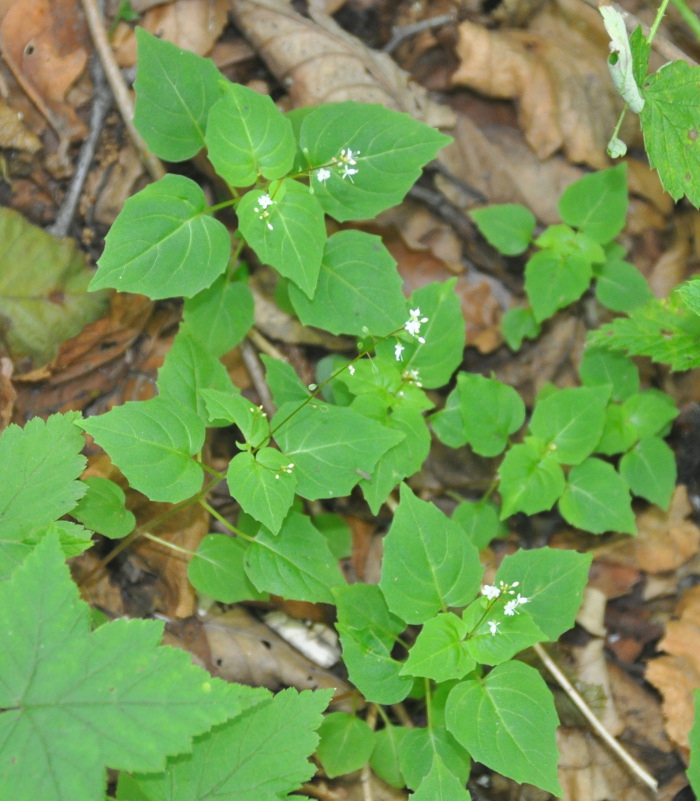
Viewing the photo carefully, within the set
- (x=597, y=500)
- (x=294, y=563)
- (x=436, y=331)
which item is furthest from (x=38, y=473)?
(x=597, y=500)

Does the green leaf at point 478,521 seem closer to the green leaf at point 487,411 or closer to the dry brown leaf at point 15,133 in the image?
the green leaf at point 487,411

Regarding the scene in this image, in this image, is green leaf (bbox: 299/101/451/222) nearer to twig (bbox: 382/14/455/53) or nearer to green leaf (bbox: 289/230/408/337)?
green leaf (bbox: 289/230/408/337)

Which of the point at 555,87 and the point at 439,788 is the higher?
the point at 555,87

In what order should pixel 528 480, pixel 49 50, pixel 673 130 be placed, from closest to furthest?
pixel 673 130, pixel 528 480, pixel 49 50

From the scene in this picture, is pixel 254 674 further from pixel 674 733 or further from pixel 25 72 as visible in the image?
pixel 25 72

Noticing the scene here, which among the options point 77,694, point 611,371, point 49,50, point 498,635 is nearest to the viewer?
point 77,694

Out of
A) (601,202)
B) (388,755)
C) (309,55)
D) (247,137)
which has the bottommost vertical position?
(388,755)

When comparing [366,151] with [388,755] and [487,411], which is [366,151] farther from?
[388,755]

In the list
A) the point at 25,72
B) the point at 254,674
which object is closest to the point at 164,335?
the point at 25,72

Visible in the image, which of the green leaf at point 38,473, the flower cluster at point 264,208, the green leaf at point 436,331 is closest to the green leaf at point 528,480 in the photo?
the green leaf at point 436,331
